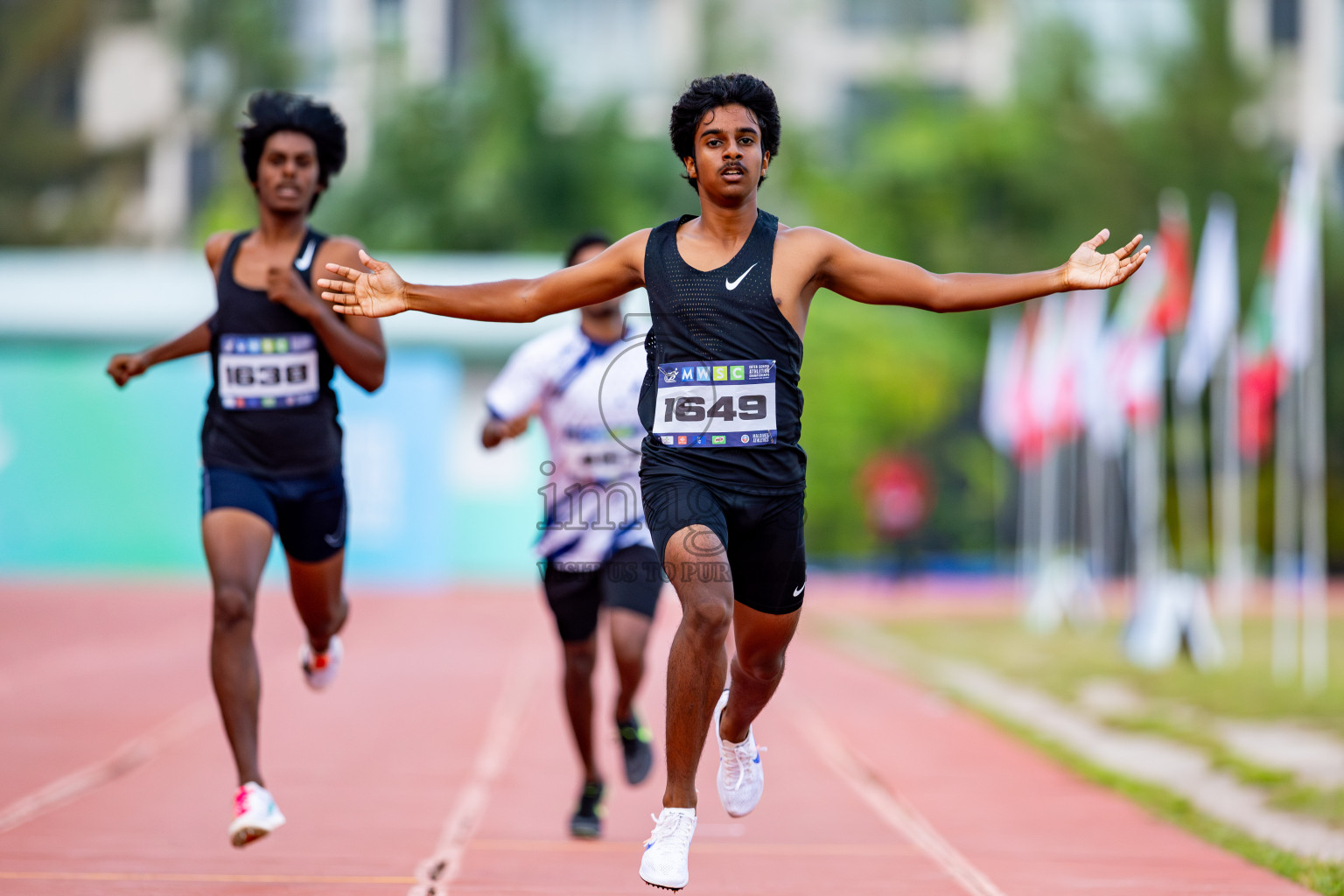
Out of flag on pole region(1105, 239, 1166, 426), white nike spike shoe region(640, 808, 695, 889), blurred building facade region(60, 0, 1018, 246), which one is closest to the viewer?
white nike spike shoe region(640, 808, 695, 889)

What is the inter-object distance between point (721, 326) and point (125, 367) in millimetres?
2684

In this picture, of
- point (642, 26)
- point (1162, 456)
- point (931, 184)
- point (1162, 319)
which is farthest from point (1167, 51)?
point (1162, 319)

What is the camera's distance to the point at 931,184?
4259 centimetres

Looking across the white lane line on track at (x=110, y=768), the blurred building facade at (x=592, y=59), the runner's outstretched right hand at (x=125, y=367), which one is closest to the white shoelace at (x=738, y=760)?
the runner's outstretched right hand at (x=125, y=367)

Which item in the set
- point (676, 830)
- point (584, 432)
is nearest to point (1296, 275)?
point (584, 432)

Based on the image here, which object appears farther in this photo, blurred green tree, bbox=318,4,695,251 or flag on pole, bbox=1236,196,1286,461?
blurred green tree, bbox=318,4,695,251

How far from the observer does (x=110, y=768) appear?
875cm

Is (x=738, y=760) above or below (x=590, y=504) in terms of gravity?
below

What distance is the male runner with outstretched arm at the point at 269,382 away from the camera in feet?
19.2

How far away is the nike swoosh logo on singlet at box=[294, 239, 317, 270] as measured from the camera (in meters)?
6.08

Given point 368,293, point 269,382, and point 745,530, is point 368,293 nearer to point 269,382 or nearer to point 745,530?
point 269,382

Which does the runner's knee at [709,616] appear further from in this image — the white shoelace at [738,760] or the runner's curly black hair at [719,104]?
the runner's curly black hair at [719,104]

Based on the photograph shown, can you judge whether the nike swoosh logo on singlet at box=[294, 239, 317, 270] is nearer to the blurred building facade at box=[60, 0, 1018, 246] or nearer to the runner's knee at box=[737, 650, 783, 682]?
the runner's knee at box=[737, 650, 783, 682]

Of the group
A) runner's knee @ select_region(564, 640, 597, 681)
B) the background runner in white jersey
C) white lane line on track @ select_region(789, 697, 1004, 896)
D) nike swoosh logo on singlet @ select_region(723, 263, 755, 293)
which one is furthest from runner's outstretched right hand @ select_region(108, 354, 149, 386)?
white lane line on track @ select_region(789, 697, 1004, 896)
